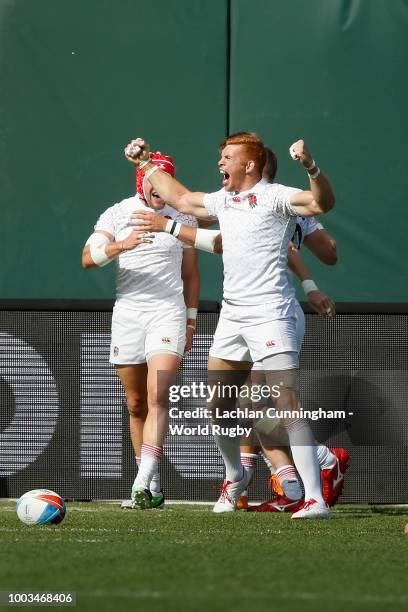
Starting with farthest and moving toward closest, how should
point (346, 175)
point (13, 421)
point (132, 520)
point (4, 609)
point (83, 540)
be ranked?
1. point (346, 175)
2. point (13, 421)
3. point (132, 520)
4. point (83, 540)
5. point (4, 609)

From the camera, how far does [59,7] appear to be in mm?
10016

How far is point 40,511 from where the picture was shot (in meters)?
6.26

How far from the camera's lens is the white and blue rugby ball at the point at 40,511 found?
6.27 meters

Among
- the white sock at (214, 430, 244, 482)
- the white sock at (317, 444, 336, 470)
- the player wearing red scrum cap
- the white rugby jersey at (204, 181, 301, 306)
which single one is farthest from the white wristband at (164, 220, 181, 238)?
the white sock at (317, 444, 336, 470)

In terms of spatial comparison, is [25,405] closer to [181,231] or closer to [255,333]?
[181,231]

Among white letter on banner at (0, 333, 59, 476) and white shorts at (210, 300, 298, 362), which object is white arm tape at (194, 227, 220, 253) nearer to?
white shorts at (210, 300, 298, 362)

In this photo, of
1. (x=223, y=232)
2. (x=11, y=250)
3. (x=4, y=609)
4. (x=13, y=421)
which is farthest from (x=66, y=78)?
(x=4, y=609)

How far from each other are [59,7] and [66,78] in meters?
0.55

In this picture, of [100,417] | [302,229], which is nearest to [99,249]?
[100,417]

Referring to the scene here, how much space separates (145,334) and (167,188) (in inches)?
46.3

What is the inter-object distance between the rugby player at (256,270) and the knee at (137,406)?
1.01m

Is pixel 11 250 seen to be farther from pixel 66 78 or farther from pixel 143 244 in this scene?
pixel 143 244

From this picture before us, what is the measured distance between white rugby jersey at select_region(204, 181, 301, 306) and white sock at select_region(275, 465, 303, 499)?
1.11 meters

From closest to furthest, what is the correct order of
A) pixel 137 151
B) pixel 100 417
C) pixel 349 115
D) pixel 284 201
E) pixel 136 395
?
pixel 284 201 → pixel 137 151 → pixel 136 395 → pixel 100 417 → pixel 349 115
